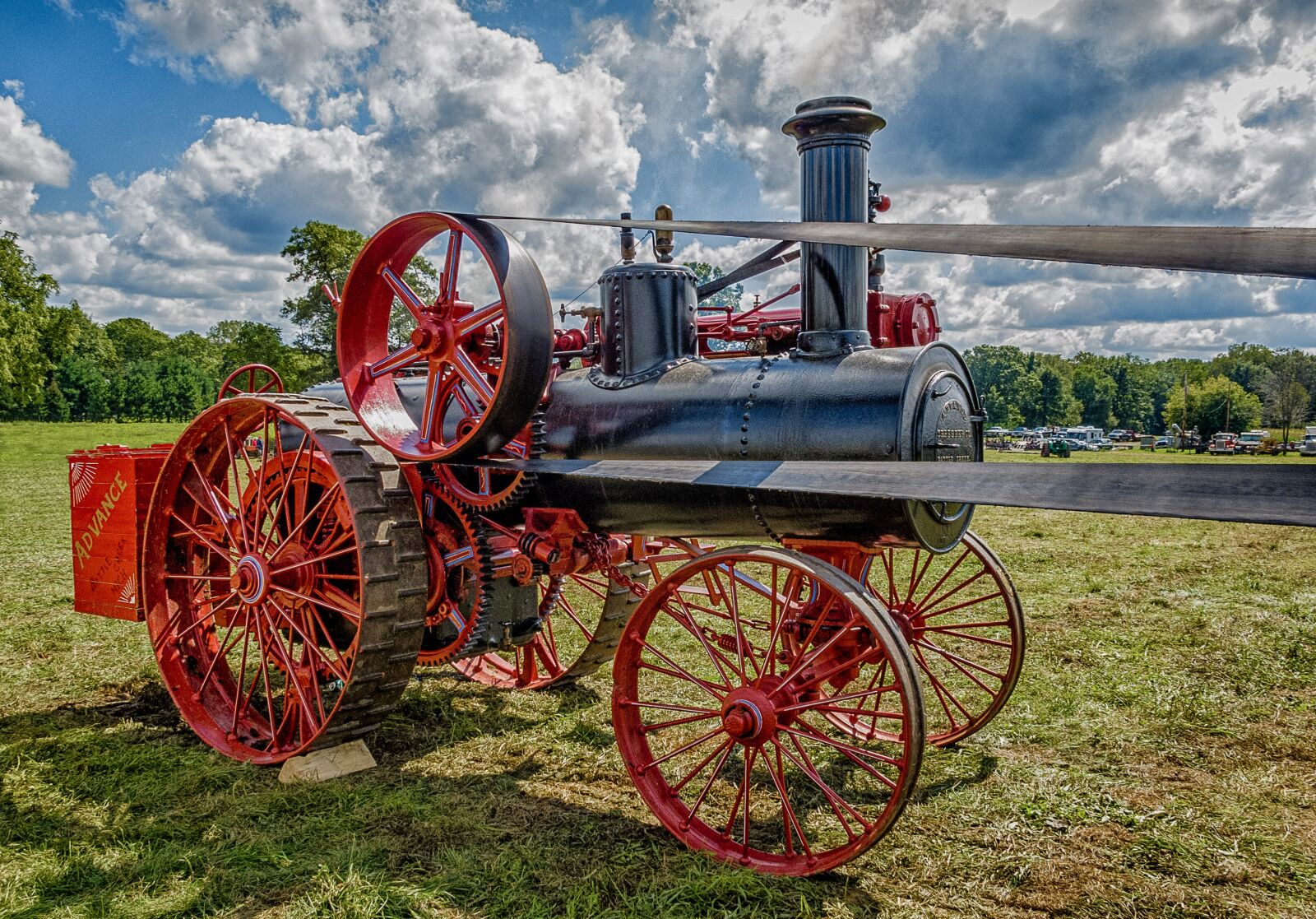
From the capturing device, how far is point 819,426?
10.8 feet

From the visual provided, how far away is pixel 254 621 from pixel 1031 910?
350 cm

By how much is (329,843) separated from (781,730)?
5.89ft

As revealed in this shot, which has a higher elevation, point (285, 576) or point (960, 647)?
point (285, 576)

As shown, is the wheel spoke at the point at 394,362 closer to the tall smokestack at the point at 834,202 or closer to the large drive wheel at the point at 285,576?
the large drive wheel at the point at 285,576

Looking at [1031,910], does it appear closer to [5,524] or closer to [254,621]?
[254,621]

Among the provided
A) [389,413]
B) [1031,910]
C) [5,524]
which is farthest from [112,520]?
[5,524]

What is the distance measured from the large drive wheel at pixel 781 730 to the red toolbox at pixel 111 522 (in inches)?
117

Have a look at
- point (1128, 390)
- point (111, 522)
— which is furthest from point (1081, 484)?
point (1128, 390)

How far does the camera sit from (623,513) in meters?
3.89

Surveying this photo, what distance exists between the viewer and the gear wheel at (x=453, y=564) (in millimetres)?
4203

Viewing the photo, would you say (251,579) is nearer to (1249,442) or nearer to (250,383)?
(250,383)

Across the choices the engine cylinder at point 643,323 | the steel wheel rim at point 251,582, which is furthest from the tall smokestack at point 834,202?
the steel wheel rim at point 251,582

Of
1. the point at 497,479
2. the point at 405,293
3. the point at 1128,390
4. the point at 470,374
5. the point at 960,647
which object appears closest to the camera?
the point at 470,374

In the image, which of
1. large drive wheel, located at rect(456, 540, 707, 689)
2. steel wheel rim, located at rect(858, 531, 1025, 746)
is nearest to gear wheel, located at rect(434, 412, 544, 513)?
large drive wheel, located at rect(456, 540, 707, 689)
